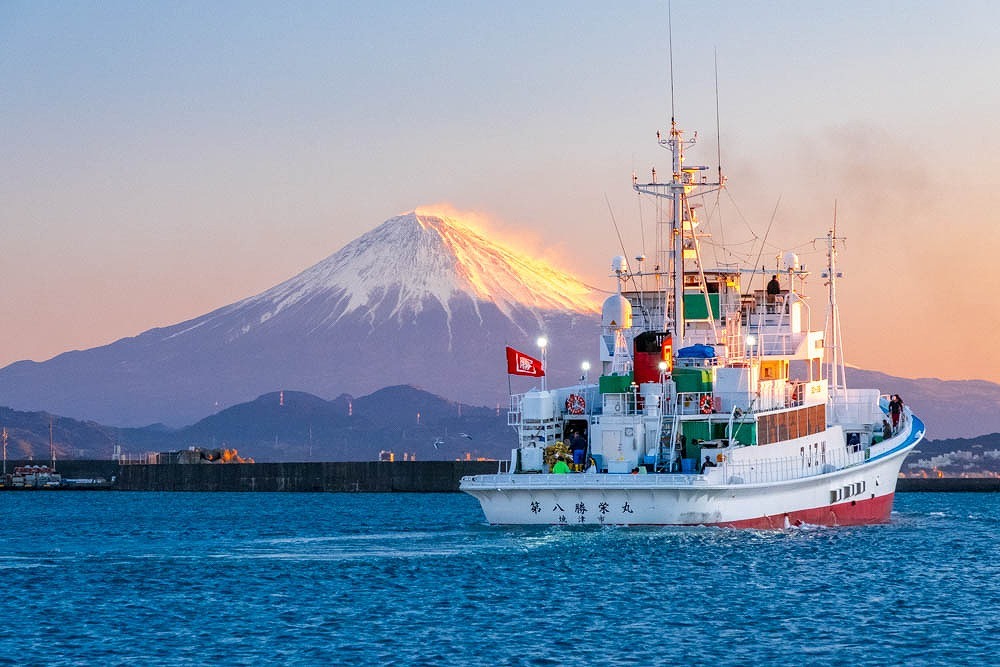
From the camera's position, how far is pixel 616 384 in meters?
51.9

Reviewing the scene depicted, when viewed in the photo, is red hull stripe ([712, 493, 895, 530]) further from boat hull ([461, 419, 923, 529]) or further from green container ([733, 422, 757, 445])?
green container ([733, 422, 757, 445])

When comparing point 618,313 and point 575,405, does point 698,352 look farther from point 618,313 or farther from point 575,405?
point 575,405

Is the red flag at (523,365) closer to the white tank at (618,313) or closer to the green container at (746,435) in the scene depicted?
the white tank at (618,313)

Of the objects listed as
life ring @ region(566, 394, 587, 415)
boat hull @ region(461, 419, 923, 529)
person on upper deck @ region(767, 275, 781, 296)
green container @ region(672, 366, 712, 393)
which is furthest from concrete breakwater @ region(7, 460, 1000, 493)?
boat hull @ region(461, 419, 923, 529)

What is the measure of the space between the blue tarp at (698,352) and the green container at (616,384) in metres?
2.42

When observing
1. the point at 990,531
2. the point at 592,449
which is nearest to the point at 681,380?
the point at 592,449

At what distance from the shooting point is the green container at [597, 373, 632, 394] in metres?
51.8

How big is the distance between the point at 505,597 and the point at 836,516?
21185mm

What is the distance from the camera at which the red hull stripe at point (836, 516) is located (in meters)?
51.4

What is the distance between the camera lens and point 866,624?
3553 cm

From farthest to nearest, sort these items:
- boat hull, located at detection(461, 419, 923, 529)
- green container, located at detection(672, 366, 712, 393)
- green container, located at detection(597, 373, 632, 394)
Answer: green container, located at detection(672, 366, 712, 393) → green container, located at detection(597, 373, 632, 394) → boat hull, located at detection(461, 419, 923, 529)

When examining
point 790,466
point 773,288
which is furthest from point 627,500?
point 773,288

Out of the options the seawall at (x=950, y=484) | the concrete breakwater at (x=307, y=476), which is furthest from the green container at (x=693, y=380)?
the seawall at (x=950, y=484)

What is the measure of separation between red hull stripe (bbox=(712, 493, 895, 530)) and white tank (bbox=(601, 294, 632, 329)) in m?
8.35
